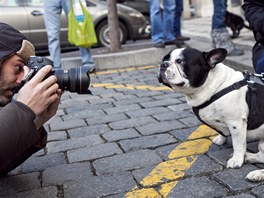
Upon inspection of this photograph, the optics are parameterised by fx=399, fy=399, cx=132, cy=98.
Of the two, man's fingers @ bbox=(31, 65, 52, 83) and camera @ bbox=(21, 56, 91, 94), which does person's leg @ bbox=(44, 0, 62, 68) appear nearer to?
camera @ bbox=(21, 56, 91, 94)

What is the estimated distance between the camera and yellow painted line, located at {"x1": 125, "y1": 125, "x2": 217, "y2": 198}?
2.51 meters

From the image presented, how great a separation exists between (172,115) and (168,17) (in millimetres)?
3371

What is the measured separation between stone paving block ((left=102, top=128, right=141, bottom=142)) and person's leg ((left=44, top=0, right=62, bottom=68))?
9.67 feet

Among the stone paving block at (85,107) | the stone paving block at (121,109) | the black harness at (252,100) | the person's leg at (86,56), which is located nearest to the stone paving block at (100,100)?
the stone paving block at (85,107)

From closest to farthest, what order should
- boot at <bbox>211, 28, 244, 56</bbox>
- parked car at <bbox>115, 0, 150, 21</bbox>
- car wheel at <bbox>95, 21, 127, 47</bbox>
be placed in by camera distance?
1. boot at <bbox>211, 28, 244, 56</bbox>
2. car wheel at <bbox>95, 21, 127, 47</bbox>
3. parked car at <bbox>115, 0, 150, 21</bbox>

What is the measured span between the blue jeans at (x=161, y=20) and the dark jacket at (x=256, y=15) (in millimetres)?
3499

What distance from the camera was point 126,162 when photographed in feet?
9.61

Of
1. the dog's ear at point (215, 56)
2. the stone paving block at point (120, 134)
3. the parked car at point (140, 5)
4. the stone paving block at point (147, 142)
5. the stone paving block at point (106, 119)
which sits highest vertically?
the dog's ear at point (215, 56)

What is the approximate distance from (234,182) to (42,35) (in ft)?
23.6

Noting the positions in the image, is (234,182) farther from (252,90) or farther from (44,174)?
(44,174)

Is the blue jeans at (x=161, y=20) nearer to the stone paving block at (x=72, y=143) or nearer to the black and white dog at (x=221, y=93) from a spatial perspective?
the stone paving block at (x=72, y=143)

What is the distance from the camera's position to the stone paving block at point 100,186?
2488 millimetres

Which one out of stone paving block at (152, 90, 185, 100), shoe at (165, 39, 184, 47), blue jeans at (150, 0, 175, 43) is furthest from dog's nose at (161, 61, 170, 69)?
shoe at (165, 39, 184, 47)

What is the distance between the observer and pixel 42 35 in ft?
29.1
